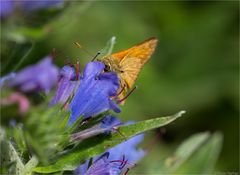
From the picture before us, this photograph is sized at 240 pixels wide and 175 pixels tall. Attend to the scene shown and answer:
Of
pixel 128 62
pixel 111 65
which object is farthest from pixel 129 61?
pixel 111 65

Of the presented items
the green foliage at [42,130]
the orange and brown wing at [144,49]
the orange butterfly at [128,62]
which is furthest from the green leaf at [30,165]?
the orange and brown wing at [144,49]

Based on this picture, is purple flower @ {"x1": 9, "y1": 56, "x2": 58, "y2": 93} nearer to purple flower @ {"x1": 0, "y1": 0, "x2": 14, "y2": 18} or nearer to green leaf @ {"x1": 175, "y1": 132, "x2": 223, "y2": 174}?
purple flower @ {"x1": 0, "y1": 0, "x2": 14, "y2": 18}

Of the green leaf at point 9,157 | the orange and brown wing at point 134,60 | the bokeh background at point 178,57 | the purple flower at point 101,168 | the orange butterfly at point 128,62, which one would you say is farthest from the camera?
the bokeh background at point 178,57

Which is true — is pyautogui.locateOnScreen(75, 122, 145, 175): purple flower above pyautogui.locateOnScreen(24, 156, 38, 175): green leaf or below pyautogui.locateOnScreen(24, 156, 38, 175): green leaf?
below

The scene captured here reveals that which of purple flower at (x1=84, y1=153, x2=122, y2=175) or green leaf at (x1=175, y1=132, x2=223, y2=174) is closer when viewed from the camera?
purple flower at (x1=84, y1=153, x2=122, y2=175)

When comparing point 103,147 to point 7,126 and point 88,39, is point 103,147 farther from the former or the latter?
point 88,39

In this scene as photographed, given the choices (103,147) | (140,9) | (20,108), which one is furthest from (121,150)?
(140,9)

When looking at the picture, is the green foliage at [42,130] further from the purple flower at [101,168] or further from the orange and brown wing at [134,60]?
the orange and brown wing at [134,60]

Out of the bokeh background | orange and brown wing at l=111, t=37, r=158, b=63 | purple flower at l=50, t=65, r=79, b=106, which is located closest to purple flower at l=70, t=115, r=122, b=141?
purple flower at l=50, t=65, r=79, b=106
